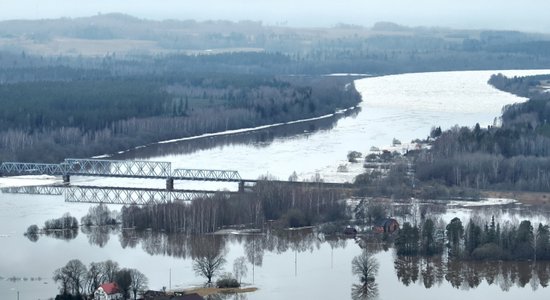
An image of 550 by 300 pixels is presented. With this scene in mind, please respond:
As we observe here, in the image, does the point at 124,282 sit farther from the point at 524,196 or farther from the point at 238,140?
the point at 238,140

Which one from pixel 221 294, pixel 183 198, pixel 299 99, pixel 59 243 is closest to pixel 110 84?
pixel 299 99

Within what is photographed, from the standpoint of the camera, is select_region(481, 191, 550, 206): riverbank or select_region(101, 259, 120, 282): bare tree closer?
select_region(101, 259, 120, 282): bare tree

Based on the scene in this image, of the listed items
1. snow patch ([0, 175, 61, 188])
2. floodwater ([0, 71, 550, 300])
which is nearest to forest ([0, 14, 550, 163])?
snow patch ([0, 175, 61, 188])

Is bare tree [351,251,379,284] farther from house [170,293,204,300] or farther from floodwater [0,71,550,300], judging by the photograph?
house [170,293,204,300]

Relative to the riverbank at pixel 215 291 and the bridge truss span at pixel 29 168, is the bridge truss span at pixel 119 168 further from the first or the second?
the riverbank at pixel 215 291

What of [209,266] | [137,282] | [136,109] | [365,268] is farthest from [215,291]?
[136,109]

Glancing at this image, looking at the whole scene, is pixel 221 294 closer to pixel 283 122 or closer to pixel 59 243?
pixel 59 243
